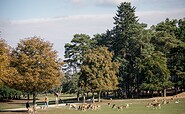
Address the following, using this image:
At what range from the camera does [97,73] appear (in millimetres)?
70562

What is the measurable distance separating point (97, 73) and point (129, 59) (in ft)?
60.2

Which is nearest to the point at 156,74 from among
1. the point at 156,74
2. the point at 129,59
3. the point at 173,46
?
the point at 156,74

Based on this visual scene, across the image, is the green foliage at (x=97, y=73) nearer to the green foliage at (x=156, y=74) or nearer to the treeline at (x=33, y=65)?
the green foliage at (x=156, y=74)

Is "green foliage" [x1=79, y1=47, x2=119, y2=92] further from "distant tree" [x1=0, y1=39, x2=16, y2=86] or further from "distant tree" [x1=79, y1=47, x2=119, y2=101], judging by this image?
"distant tree" [x1=0, y1=39, x2=16, y2=86]

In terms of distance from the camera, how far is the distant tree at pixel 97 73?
228ft

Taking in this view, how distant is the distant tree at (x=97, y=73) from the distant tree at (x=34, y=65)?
22.4 meters

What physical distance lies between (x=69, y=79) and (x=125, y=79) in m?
14.9

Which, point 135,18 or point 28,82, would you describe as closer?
point 28,82

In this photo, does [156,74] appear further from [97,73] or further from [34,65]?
[34,65]

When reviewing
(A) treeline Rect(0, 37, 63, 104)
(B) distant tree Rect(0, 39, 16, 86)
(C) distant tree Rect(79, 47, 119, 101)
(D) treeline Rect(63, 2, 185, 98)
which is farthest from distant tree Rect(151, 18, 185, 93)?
(B) distant tree Rect(0, 39, 16, 86)

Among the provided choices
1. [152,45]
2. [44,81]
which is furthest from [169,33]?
[44,81]

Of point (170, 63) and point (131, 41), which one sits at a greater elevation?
point (131, 41)

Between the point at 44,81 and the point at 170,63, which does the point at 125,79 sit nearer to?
the point at 170,63

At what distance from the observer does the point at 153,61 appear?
Result: 75750 millimetres
